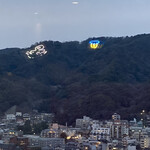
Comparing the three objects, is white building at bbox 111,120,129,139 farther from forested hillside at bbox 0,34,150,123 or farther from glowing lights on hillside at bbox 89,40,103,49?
glowing lights on hillside at bbox 89,40,103,49

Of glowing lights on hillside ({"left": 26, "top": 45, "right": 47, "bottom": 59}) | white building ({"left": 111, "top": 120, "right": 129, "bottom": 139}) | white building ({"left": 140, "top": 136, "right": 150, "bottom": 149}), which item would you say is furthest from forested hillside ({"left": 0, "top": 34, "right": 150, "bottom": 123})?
white building ({"left": 140, "top": 136, "right": 150, "bottom": 149})

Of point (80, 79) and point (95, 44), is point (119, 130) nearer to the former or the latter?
point (80, 79)

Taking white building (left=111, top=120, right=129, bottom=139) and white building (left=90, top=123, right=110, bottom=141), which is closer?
white building (left=90, top=123, right=110, bottom=141)

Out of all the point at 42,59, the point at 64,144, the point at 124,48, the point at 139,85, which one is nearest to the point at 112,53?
the point at 124,48

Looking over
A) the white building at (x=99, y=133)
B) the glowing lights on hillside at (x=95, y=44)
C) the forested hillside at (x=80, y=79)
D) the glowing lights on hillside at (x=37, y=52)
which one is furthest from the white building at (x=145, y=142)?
the glowing lights on hillside at (x=95, y=44)

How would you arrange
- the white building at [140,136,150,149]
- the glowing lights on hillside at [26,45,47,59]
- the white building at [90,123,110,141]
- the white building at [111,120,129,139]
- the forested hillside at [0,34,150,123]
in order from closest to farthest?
1. the white building at [140,136,150,149]
2. the white building at [90,123,110,141]
3. the white building at [111,120,129,139]
4. the forested hillside at [0,34,150,123]
5. the glowing lights on hillside at [26,45,47,59]

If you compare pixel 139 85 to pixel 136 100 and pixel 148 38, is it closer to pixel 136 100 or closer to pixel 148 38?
pixel 136 100
